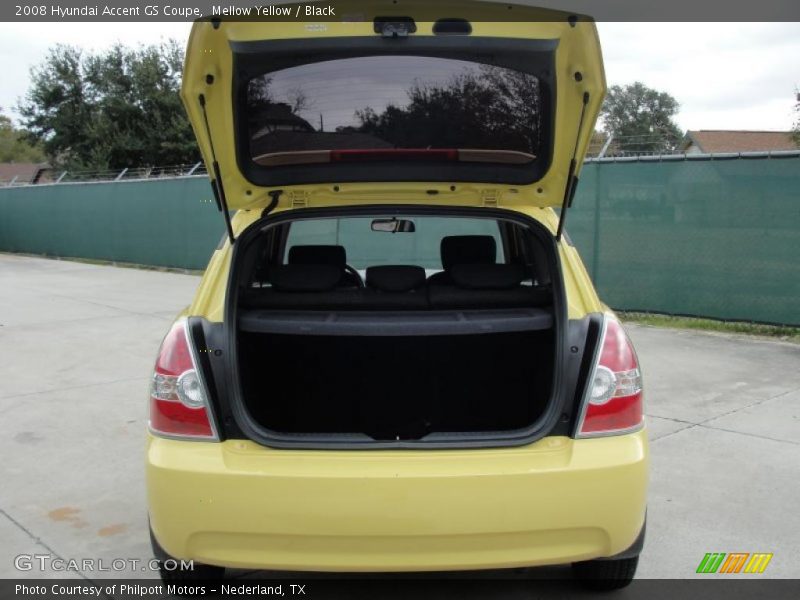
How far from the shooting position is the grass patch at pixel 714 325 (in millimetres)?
8273

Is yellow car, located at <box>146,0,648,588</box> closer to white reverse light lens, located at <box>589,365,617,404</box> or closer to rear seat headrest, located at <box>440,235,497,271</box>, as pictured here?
white reverse light lens, located at <box>589,365,617,404</box>

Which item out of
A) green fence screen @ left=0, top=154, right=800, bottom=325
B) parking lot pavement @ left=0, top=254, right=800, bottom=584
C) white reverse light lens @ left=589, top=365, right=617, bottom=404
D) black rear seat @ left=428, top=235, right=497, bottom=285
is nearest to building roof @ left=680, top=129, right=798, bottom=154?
green fence screen @ left=0, top=154, right=800, bottom=325

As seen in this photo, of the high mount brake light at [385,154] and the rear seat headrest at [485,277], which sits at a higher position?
the high mount brake light at [385,154]

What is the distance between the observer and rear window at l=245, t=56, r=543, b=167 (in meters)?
2.91

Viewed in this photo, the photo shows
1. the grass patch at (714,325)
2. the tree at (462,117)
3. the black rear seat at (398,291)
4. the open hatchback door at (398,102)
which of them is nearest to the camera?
the open hatchback door at (398,102)

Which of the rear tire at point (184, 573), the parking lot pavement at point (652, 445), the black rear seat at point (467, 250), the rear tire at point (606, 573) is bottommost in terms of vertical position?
the parking lot pavement at point (652, 445)

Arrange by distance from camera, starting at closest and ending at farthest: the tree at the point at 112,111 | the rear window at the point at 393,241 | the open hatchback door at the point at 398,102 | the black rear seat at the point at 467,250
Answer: the open hatchback door at the point at 398,102, the black rear seat at the point at 467,250, the rear window at the point at 393,241, the tree at the point at 112,111

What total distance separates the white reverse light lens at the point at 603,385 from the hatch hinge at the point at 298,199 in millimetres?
1300

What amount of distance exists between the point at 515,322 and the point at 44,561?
2.21 meters

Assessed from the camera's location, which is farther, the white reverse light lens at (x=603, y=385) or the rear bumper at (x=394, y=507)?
the white reverse light lens at (x=603, y=385)

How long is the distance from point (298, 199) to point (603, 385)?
4.49 ft

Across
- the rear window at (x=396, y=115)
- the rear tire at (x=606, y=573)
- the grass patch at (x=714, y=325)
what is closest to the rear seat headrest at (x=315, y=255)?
the rear window at (x=396, y=115)

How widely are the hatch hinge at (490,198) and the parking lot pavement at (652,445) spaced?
1504 mm

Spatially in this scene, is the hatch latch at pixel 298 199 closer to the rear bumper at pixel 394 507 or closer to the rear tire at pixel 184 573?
the rear bumper at pixel 394 507
